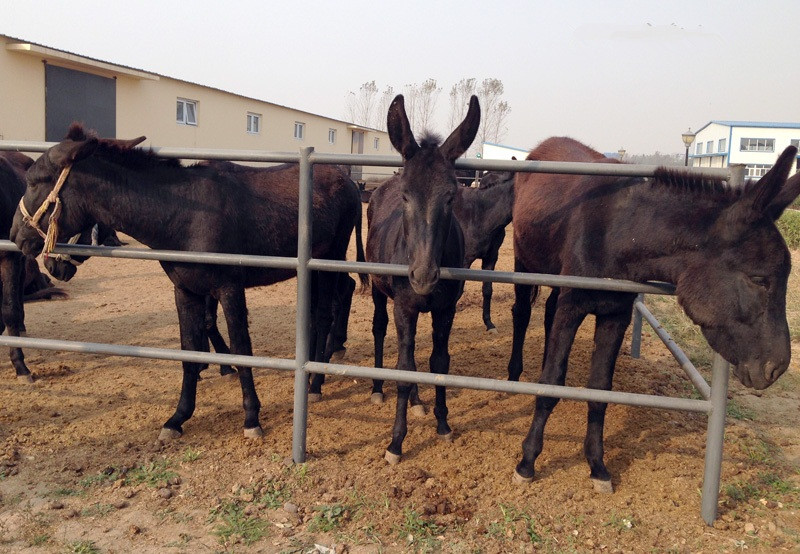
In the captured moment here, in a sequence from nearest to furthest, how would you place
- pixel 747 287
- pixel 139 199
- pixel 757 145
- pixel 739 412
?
pixel 747 287 < pixel 139 199 < pixel 739 412 < pixel 757 145

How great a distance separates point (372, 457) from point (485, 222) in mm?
4452

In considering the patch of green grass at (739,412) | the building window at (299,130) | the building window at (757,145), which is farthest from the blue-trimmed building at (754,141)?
the patch of green grass at (739,412)

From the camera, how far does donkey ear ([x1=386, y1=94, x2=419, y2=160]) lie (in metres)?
3.11

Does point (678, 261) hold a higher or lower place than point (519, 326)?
higher

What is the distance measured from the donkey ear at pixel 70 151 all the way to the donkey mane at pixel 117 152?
10 centimetres

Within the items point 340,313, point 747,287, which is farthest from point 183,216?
point 747,287

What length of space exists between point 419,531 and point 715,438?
4.93 ft

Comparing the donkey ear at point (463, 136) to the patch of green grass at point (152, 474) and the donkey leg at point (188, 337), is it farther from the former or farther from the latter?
the patch of green grass at point (152, 474)

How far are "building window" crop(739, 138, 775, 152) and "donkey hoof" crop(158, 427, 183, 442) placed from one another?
58681 mm

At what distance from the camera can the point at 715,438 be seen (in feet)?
9.52

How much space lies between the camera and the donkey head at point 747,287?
265 centimetres

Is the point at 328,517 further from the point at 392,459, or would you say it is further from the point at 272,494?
the point at 392,459

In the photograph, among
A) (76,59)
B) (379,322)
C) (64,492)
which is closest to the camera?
(64,492)

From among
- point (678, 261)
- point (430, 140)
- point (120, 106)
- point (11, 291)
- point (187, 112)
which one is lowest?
point (11, 291)
